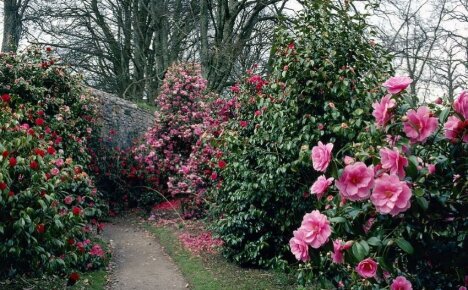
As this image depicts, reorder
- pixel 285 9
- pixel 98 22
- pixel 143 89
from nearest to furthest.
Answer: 1. pixel 285 9
2. pixel 98 22
3. pixel 143 89

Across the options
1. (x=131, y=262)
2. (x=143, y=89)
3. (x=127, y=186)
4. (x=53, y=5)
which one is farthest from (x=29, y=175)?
(x=143, y=89)

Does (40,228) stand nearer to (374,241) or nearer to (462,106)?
(374,241)

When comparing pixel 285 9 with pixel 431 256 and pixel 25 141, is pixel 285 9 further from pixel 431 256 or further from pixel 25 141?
pixel 431 256

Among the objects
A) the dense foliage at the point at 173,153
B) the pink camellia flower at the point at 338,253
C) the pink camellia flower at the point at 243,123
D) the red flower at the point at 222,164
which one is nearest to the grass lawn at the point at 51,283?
the red flower at the point at 222,164

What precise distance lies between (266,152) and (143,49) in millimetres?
13132

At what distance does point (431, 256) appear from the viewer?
2.26 m

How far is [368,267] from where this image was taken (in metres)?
2.05

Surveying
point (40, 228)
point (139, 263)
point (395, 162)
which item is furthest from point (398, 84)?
point (139, 263)

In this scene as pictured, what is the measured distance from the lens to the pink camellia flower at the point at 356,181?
200cm

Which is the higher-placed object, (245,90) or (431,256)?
(245,90)

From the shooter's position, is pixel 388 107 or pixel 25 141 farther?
pixel 25 141

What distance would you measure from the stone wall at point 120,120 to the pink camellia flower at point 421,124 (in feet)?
37.1

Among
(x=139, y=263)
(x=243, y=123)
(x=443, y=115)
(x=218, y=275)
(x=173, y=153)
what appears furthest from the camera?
(x=173, y=153)

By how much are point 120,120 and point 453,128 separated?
39.9 feet
